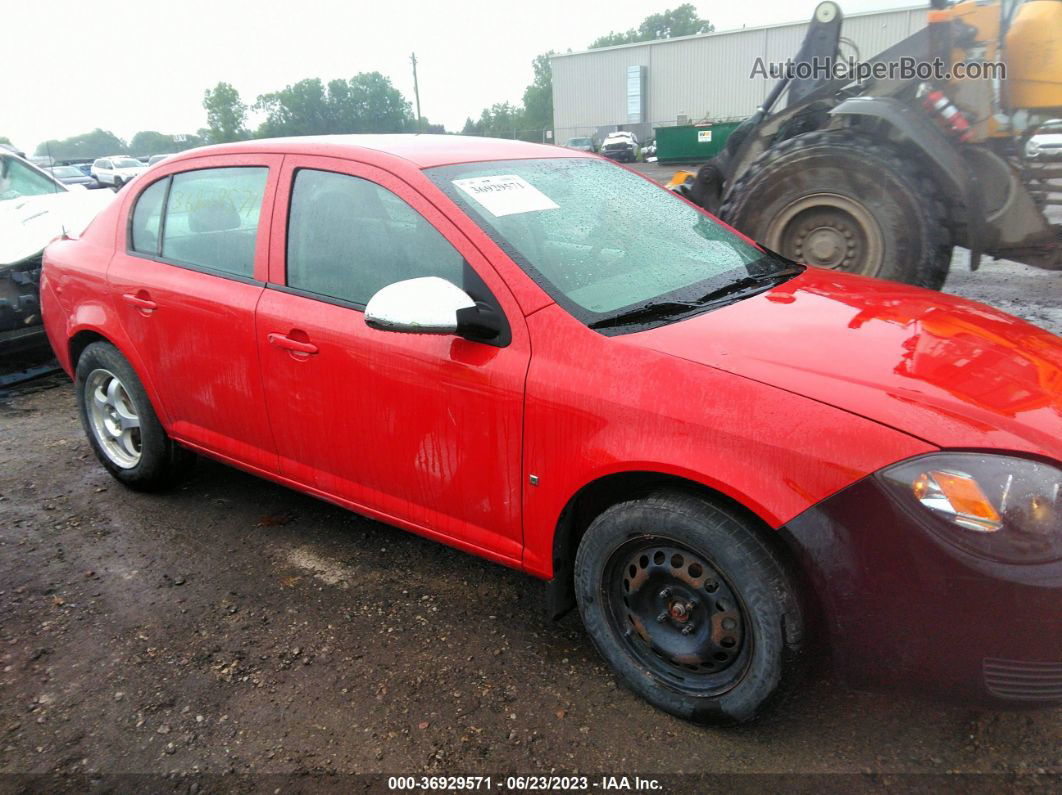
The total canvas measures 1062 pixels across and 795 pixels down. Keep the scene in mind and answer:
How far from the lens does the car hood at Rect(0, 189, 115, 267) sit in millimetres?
5973

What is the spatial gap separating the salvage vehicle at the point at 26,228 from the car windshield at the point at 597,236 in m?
4.63

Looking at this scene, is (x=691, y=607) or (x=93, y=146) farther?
(x=93, y=146)

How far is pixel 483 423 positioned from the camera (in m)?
2.42

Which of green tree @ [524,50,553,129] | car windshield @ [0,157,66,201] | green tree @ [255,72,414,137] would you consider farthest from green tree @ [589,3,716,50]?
car windshield @ [0,157,66,201]

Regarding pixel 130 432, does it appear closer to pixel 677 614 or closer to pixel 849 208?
pixel 677 614

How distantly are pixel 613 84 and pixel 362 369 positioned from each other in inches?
2081

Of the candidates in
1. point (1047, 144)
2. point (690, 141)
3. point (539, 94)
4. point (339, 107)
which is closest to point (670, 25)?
point (539, 94)

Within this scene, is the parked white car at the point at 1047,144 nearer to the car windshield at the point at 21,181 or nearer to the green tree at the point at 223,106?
the car windshield at the point at 21,181

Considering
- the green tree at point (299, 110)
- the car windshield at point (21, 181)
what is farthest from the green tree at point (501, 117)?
the car windshield at point (21, 181)

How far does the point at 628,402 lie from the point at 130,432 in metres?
2.89

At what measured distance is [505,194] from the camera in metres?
2.72

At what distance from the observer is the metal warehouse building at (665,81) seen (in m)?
45.7

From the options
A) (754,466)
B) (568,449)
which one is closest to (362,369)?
(568,449)

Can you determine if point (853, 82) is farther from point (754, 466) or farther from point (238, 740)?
point (238, 740)
